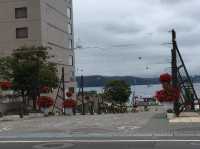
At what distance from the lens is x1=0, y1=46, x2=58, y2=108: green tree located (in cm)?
5206

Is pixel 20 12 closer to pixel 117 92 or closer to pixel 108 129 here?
pixel 117 92

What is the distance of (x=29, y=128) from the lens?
24.0 m

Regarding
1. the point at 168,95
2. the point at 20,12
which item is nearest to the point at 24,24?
the point at 20,12

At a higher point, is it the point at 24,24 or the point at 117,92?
the point at 24,24

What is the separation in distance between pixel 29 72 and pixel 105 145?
119 ft

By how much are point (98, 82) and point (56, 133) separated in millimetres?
103056

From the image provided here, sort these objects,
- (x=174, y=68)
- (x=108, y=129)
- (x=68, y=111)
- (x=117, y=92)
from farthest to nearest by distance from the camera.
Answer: (x=117, y=92)
(x=68, y=111)
(x=174, y=68)
(x=108, y=129)

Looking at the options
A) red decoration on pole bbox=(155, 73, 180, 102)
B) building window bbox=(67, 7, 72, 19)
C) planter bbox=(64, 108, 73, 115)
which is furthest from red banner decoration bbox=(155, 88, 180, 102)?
building window bbox=(67, 7, 72, 19)

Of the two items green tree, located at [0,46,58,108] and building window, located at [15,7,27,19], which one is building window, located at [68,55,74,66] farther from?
green tree, located at [0,46,58,108]

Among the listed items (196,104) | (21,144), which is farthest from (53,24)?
(21,144)

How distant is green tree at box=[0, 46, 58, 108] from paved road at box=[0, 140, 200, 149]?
3300 cm

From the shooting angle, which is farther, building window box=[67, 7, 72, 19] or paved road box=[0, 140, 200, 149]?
building window box=[67, 7, 72, 19]

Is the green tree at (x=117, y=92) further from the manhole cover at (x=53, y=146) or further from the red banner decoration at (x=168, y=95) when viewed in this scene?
the manhole cover at (x=53, y=146)

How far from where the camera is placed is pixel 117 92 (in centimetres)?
10225
